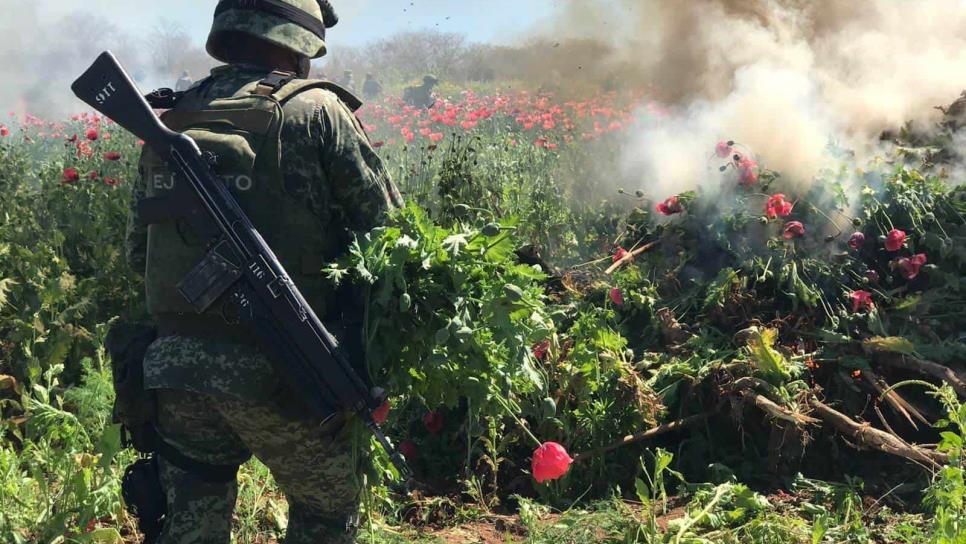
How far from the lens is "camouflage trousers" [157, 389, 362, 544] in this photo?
8.55 ft

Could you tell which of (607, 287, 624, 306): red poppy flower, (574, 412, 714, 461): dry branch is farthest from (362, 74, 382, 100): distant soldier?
(574, 412, 714, 461): dry branch

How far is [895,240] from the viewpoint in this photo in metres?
4.63

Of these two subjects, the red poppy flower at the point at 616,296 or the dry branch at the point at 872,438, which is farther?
the red poppy flower at the point at 616,296

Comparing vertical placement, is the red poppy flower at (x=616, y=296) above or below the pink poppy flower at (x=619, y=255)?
below

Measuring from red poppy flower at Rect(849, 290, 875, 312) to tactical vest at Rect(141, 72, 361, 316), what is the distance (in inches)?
118

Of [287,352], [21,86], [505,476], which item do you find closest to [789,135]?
[505,476]

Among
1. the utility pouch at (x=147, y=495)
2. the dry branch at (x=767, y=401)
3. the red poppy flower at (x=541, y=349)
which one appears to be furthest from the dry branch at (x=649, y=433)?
the utility pouch at (x=147, y=495)

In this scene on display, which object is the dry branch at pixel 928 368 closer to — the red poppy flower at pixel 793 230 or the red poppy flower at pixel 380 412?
the red poppy flower at pixel 793 230

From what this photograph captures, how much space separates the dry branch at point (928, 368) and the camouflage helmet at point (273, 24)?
3111 mm

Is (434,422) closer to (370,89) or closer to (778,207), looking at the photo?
(778,207)

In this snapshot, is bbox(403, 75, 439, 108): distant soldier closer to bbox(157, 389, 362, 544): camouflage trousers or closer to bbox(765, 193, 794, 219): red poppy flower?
bbox(765, 193, 794, 219): red poppy flower

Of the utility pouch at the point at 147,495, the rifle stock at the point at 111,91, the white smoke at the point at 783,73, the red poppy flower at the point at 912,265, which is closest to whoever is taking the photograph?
the rifle stock at the point at 111,91

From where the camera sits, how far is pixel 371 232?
2.65m

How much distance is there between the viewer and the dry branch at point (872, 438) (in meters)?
3.70
